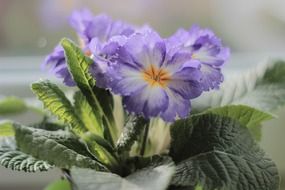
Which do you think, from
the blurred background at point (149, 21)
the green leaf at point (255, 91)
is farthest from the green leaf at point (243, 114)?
the blurred background at point (149, 21)

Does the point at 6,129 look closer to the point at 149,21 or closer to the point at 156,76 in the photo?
the point at 156,76

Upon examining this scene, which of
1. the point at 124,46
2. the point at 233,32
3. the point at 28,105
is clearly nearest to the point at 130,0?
the point at 233,32

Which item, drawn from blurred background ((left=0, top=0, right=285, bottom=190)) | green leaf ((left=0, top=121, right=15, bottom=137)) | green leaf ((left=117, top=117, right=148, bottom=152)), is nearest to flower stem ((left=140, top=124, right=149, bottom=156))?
green leaf ((left=117, top=117, right=148, bottom=152))

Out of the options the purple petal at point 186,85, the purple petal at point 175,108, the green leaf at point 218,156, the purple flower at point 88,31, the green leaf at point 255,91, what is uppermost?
the purple flower at point 88,31

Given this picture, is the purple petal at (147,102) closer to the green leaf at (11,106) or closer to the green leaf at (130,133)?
the green leaf at (130,133)

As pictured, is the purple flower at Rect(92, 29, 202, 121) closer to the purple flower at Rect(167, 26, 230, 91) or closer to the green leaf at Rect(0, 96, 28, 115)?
the purple flower at Rect(167, 26, 230, 91)

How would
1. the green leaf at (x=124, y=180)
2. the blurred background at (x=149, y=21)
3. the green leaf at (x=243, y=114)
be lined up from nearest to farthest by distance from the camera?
1. the green leaf at (x=124, y=180)
2. the green leaf at (x=243, y=114)
3. the blurred background at (x=149, y=21)

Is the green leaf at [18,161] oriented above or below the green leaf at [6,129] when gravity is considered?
below
